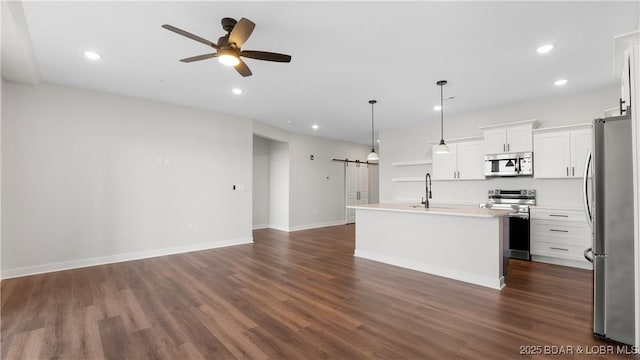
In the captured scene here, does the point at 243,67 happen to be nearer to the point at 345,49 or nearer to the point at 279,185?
the point at 345,49

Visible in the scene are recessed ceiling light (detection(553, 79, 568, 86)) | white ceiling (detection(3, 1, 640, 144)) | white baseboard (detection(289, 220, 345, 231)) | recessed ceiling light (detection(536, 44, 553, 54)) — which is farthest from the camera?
white baseboard (detection(289, 220, 345, 231))

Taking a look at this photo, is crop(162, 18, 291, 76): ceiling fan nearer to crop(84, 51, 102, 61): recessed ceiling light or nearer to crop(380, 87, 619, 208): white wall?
crop(84, 51, 102, 61): recessed ceiling light

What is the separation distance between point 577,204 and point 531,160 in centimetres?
103

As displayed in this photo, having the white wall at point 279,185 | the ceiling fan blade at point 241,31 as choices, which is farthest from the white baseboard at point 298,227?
the ceiling fan blade at point 241,31

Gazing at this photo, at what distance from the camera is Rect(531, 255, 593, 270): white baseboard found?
4.29 metres

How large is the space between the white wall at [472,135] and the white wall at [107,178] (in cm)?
395

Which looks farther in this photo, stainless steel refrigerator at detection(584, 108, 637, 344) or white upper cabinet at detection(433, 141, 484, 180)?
white upper cabinet at detection(433, 141, 484, 180)

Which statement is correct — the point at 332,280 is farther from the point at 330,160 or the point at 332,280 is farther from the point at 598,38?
the point at 330,160

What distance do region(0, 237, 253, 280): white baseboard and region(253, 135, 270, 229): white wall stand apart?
7.10 ft

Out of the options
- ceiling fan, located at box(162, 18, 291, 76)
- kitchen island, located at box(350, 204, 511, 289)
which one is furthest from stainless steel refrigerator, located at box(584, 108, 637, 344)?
ceiling fan, located at box(162, 18, 291, 76)

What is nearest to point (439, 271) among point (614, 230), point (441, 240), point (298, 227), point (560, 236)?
point (441, 240)

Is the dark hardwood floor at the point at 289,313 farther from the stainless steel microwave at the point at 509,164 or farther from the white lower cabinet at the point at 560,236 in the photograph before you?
the stainless steel microwave at the point at 509,164

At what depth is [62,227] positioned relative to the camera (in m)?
4.25

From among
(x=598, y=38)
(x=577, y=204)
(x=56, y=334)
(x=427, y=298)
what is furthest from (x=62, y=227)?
(x=577, y=204)
